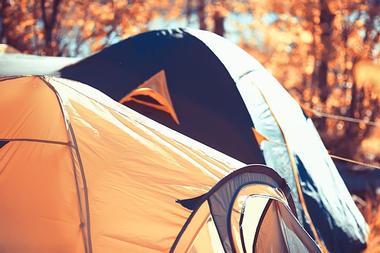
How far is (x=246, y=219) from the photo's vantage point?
377cm

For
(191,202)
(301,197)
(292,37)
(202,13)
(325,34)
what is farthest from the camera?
(202,13)

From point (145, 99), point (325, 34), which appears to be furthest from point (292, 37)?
point (145, 99)

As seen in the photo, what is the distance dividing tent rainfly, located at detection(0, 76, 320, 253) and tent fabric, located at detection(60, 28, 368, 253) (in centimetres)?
155

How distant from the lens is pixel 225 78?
5.84 m

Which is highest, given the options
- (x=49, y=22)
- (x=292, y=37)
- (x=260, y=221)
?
(x=49, y=22)

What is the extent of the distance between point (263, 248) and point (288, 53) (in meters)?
8.05

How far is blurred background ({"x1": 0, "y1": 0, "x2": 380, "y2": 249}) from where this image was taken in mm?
10227

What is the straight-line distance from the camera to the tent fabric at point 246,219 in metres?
3.30

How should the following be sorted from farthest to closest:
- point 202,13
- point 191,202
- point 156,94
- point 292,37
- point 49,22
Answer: point 202,13, point 292,37, point 49,22, point 156,94, point 191,202

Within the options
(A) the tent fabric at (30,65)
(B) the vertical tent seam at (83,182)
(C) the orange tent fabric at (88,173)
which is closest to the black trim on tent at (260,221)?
(C) the orange tent fabric at (88,173)

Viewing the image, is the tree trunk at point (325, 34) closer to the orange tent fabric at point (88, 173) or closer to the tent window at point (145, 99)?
the tent window at point (145, 99)

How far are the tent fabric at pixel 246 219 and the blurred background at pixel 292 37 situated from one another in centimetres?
602

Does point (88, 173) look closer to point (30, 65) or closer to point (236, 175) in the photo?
point (236, 175)

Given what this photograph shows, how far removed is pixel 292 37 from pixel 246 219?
7.95m
